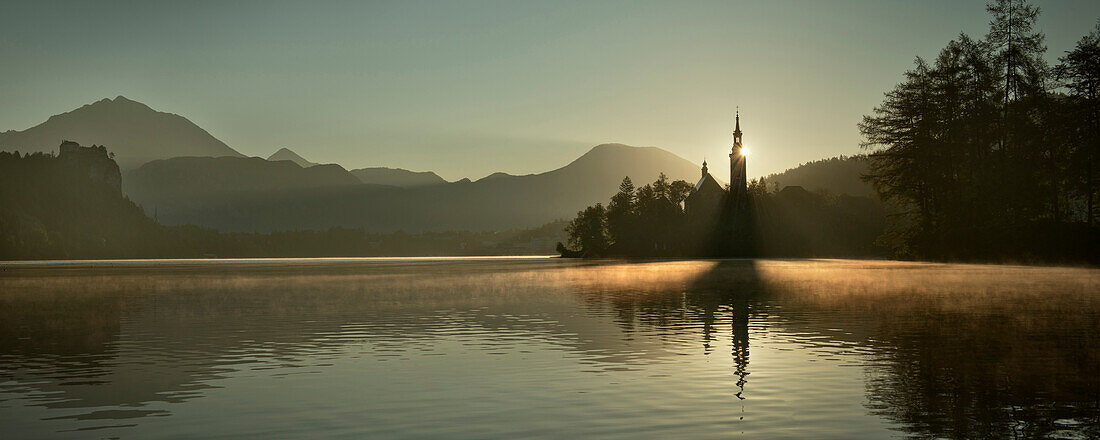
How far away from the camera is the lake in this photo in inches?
606

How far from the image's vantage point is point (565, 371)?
874 inches

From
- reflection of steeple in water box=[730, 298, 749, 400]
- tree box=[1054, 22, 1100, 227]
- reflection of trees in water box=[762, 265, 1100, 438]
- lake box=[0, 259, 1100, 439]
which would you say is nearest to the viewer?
lake box=[0, 259, 1100, 439]

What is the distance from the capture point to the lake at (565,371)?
15.4 meters

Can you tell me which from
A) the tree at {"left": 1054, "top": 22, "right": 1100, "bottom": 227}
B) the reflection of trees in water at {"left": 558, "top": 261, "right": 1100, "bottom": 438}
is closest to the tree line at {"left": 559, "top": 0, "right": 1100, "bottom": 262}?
the tree at {"left": 1054, "top": 22, "right": 1100, "bottom": 227}

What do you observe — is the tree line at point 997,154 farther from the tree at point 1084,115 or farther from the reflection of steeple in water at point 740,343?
the reflection of steeple in water at point 740,343

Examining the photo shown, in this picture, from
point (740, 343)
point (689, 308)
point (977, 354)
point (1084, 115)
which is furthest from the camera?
point (1084, 115)

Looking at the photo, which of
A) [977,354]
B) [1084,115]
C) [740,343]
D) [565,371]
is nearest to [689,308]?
[740,343]

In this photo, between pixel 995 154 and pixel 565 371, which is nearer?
pixel 565 371

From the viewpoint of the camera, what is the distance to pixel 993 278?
6431 cm

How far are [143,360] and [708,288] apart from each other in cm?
4547

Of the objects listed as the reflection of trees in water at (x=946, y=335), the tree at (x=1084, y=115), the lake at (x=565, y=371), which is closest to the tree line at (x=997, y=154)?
the tree at (x=1084, y=115)

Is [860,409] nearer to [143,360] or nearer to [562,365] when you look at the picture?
[562,365]

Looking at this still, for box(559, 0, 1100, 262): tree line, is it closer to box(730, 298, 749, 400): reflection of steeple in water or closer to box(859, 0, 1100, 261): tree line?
box(859, 0, 1100, 261): tree line

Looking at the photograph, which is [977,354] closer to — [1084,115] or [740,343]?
[740,343]
